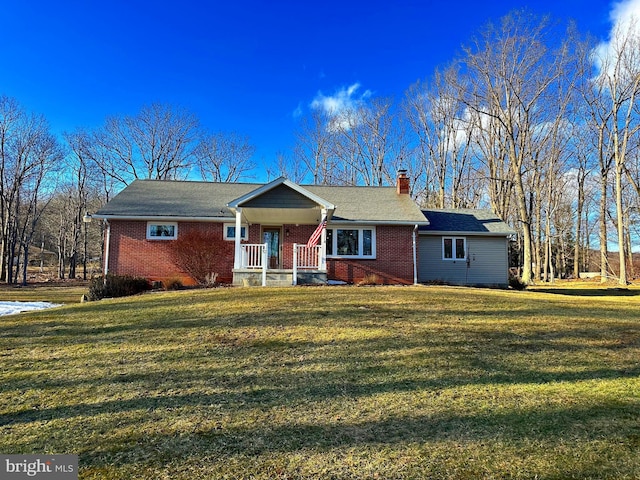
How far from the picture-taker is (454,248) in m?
18.4

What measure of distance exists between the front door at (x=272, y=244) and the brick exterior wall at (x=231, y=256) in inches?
9.9

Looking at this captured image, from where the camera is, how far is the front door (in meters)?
17.0

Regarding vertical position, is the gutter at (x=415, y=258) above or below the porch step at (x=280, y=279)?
above

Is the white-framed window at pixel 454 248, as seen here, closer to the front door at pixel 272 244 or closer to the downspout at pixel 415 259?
the downspout at pixel 415 259

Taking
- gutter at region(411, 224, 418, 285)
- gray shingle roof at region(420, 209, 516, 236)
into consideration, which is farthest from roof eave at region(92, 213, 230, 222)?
gray shingle roof at region(420, 209, 516, 236)

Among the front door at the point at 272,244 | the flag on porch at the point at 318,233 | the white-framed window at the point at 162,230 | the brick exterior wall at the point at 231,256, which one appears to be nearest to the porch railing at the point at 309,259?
the flag on porch at the point at 318,233

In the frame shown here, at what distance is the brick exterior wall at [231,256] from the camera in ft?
52.0

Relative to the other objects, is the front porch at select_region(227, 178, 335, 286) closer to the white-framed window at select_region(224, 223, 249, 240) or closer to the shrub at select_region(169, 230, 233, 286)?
the white-framed window at select_region(224, 223, 249, 240)

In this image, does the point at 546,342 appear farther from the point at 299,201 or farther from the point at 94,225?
the point at 94,225

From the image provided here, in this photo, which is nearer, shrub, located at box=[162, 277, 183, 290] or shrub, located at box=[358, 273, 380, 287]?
shrub, located at box=[162, 277, 183, 290]

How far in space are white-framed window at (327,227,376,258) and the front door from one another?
2289 millimetres

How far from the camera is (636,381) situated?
4746 mm

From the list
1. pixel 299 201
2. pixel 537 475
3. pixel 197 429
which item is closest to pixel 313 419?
pixel 197 429

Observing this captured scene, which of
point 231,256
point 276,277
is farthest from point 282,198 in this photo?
point 231,256
